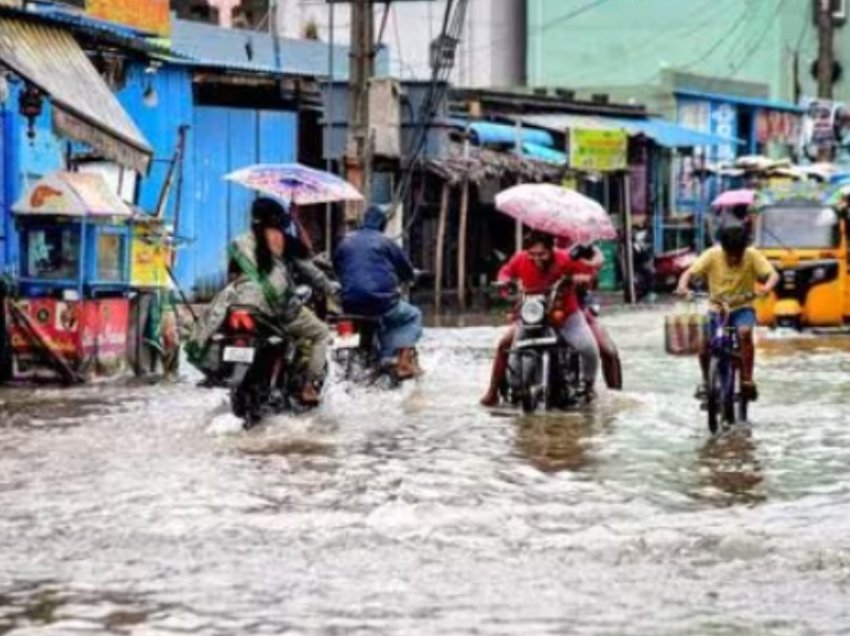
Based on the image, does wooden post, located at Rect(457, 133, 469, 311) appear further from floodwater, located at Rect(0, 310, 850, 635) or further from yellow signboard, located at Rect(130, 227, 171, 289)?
floodwater, located at Rect(0, 310, 850, 635)

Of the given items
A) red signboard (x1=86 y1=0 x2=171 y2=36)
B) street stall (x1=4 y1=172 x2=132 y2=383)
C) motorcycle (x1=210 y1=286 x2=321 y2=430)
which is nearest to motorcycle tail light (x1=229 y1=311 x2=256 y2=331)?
motorcycle (x1=210 y1=286 x2=321 y2=430)

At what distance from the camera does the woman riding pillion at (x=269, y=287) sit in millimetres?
12758

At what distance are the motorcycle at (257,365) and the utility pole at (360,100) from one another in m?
7.27

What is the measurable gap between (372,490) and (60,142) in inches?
437

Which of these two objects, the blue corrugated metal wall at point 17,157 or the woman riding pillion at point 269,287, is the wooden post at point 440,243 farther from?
the woman riding pillion at point 269,287

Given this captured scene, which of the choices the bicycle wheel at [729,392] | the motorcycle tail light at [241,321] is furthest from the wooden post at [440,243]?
the motorcycle tail light at [241,321]

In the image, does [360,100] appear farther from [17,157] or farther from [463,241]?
[463,241]

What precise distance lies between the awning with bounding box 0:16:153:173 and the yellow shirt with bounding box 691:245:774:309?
5.35 metres

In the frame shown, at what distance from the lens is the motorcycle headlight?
13977mm

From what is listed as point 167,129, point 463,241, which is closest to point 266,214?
point 167,129

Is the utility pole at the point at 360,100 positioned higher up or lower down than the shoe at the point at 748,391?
higher up

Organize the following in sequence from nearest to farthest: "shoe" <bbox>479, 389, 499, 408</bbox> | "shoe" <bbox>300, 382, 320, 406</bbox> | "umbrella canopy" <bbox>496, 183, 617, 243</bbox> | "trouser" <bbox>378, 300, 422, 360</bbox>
A: 1. "shoe" <bbox>300, 382, 320, 406</bbox>
2. "umbrella canopy" <bbox>496, 183, 617, 243</bbox>
3. "shoe" <bbox>479, 389, 499, 408</bbox>
4. "trouser" <bbox>378, 300, 422, 360</bbox>

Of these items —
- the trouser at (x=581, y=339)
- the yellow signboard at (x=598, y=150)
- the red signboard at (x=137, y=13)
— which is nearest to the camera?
the trouser at (x=581, y=339)

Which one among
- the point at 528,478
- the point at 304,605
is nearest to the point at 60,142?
the point at 528,478
